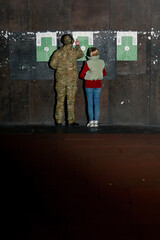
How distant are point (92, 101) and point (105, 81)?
58 cm

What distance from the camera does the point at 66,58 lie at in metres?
8.57

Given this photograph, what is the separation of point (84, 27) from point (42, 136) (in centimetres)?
262

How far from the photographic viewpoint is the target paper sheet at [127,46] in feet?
29.3

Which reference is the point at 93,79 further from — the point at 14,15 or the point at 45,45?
the point at 14,15

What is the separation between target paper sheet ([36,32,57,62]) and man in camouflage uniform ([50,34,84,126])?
0.48 meters

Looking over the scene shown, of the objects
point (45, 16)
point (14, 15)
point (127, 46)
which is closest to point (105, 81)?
point (127, 46)

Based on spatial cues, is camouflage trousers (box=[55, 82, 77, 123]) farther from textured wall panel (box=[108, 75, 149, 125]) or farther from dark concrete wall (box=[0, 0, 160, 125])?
textured wall panel (box=[108, 75, 149, 125])

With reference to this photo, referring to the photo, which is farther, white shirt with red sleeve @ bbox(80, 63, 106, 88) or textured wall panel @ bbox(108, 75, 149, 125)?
textured wall panel @ bbox(108, 75, 149, 125)

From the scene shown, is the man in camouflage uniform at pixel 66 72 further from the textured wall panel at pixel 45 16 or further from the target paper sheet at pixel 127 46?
the target paper sheet at pixel 127 46

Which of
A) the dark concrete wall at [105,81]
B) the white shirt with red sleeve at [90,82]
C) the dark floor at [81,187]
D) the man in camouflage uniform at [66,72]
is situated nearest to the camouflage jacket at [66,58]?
the man in camouflage uniform at [66,72]

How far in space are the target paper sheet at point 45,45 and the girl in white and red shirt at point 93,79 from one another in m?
0.89

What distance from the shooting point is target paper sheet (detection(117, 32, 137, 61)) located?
8.94 meters

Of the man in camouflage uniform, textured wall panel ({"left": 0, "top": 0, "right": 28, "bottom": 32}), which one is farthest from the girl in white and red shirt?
textured wall panel ({"left": 0, "top": 0, "right": 28, "bottom": 32})

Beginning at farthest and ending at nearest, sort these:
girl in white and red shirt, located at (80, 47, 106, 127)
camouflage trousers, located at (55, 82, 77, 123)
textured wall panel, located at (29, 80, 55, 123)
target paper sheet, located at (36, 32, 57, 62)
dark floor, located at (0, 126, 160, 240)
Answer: textured wall panel, located at (29, 80, 55, 123)
target paper sheet, located at (36, 32, 57, 62)
camouflage trousers, located at (55, 82, 77, 123)
girl in white and red shirt, located at (80, 47, 106, 127)
dark floor, located at (0, 126, 160, 240)
